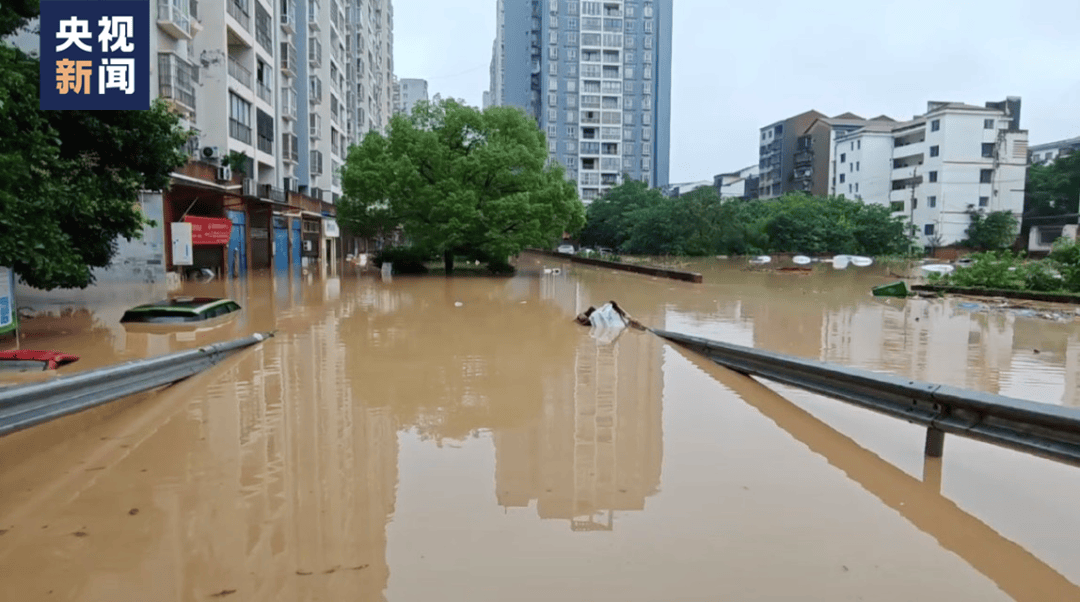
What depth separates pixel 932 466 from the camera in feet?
19.9

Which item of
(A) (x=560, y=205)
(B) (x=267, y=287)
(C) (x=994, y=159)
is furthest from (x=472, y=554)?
(C) (x=994, y=159)

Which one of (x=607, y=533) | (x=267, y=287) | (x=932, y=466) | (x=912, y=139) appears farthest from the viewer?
(x=912, y=139)

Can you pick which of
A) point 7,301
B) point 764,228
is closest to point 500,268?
point 7,301

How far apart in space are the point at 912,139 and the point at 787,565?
83.6m

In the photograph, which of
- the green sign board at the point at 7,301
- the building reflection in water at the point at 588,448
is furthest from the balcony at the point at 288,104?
the building reflection in water at the point at 588,448

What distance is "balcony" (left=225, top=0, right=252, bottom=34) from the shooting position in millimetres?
34981

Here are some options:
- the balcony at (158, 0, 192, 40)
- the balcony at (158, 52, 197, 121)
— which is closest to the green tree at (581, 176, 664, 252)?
the balcony at (158, 52, 197, 121)

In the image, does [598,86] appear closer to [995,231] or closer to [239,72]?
[995,231]

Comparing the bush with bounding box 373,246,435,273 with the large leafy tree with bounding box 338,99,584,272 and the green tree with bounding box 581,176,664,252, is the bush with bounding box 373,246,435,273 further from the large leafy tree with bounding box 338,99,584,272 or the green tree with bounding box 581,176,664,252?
the green tree with bounding box 581,176,664,252

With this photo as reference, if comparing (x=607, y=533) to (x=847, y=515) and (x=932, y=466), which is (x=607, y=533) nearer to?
(x=847, y=515)

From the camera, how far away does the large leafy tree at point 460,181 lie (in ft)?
111

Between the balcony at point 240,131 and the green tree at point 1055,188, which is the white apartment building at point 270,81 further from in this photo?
the green tree at point 1055,188

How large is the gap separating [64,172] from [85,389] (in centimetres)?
852

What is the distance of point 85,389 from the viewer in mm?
6562
